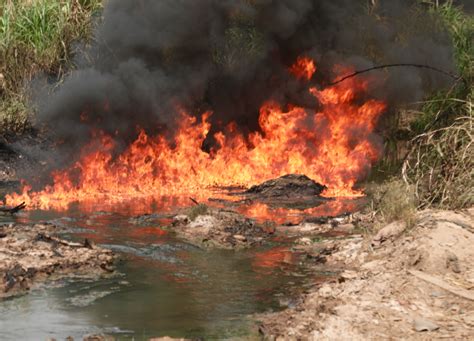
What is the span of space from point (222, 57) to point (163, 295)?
9553 mm

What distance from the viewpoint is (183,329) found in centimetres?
583

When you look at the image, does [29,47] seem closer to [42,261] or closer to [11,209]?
[11,209]

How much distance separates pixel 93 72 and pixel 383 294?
9.74 m

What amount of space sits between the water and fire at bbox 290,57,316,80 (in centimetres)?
701

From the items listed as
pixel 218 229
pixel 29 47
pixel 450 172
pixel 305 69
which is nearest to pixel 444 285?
pixel 450 172

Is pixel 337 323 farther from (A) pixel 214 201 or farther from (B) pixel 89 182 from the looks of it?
A: (B) pixel 89 182

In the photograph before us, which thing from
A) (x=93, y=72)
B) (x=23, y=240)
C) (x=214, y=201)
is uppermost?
(x=93, y=72)

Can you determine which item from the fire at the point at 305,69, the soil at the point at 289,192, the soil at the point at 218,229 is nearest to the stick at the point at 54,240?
the soil at the point at 218,229

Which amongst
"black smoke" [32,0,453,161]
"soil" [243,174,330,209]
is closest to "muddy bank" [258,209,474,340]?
"soil" [243,174,330,209]

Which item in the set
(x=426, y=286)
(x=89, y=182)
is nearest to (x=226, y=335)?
(x=426, y=286)

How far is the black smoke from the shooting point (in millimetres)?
14375

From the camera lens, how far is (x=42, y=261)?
7430 millimetres

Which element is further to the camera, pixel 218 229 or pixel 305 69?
pixel 305 69

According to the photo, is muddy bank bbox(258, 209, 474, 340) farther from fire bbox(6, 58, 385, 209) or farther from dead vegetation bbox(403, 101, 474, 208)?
fire bbox(6, 58, 385, 209)
